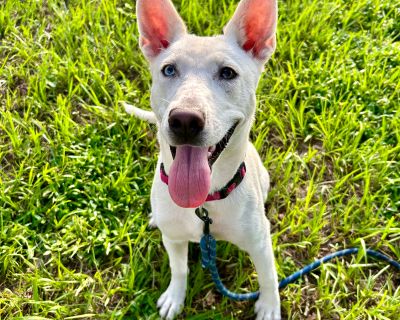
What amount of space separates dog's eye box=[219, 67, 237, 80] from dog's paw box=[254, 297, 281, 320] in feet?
5.13

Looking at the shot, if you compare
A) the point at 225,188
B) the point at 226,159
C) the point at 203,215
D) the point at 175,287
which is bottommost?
the point at 175,287

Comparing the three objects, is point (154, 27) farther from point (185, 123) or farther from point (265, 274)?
point (265, 274)

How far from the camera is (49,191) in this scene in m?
3.84

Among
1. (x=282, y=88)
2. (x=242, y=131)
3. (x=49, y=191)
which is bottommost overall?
(x=49, y=191)

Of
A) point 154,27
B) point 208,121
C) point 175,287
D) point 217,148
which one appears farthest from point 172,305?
point 154,27

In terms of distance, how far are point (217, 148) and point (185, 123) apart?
35cm

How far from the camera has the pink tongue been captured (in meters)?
2.45

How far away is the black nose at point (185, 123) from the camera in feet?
7.28

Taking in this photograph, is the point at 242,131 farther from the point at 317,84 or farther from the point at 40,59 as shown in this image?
the point at 40,59

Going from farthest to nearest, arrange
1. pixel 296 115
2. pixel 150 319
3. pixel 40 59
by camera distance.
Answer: pixel 40 59 → pixel 296 115 → pixel 150 319

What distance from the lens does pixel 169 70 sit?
260 centimetres

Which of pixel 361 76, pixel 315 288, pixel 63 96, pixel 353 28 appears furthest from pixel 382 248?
pixel 63 96

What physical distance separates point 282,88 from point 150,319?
230 centimetres

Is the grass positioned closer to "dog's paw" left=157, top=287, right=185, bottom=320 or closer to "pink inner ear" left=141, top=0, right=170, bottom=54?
"dog's paw" left=157, top=287, right=185, bottom=320
